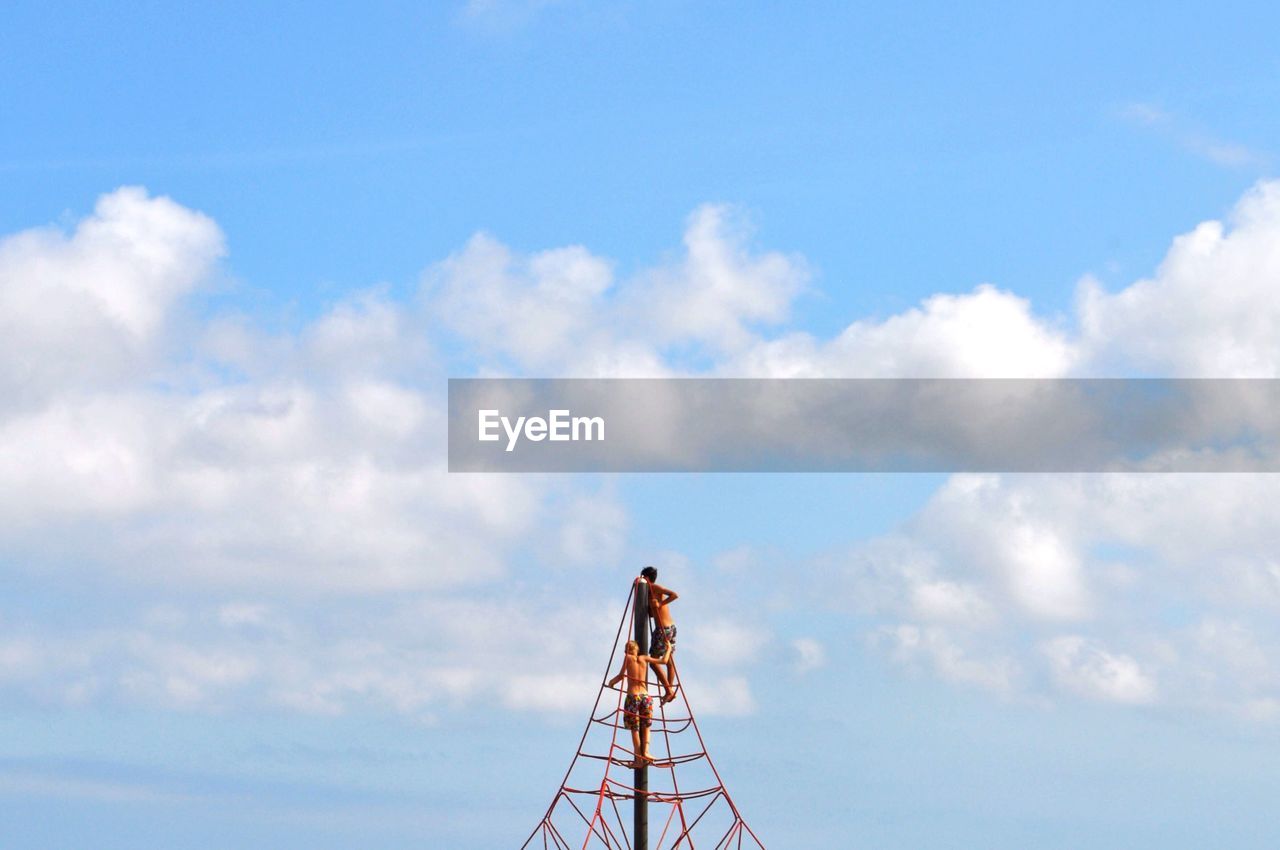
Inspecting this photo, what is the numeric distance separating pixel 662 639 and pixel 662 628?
0.43m

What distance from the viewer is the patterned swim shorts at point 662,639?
68.6m

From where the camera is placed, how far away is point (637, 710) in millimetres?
68375

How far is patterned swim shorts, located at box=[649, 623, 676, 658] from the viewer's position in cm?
6862

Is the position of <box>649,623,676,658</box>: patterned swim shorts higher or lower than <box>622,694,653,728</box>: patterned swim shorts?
higher

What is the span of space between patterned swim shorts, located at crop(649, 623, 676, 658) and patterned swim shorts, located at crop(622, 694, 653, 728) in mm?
1657

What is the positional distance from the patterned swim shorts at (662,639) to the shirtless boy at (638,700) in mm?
213

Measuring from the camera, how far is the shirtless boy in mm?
68375

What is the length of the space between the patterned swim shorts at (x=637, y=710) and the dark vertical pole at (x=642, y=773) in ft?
3.87

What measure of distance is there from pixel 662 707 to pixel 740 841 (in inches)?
239

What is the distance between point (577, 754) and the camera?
226 ft

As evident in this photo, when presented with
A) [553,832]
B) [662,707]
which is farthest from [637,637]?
[553,832]

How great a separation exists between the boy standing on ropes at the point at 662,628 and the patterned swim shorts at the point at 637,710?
87 cm

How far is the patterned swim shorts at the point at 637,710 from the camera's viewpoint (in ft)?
224

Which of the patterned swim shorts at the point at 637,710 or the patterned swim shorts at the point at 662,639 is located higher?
the patterned swim shorts at the point at 662,639
